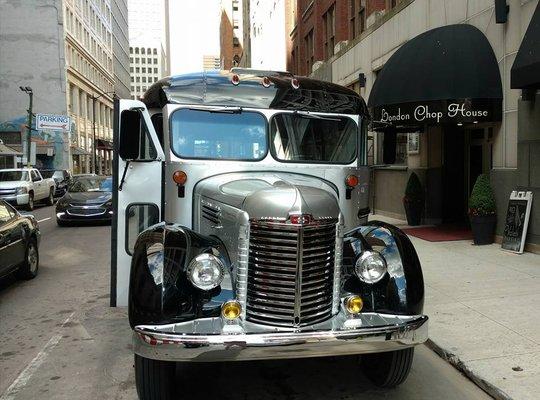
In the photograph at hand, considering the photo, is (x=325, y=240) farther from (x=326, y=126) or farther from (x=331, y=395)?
(x=326, y=126)

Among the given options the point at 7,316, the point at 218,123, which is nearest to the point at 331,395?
the point at 218,123

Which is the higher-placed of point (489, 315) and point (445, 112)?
point (445, 112)

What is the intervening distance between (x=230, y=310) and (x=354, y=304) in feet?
2.79

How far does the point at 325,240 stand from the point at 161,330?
1201 mm

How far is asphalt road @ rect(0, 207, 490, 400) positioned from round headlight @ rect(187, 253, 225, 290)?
115 cm

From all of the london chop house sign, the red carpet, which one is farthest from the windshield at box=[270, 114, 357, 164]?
the red carpet

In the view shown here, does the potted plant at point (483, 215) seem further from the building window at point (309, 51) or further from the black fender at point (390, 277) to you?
the building window at point (309, 51)

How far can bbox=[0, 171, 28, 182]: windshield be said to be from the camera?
2323cm

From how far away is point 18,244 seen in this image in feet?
25.7

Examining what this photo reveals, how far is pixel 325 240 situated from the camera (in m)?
3.58

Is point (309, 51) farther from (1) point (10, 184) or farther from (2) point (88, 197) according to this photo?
(2) point (88, 197)

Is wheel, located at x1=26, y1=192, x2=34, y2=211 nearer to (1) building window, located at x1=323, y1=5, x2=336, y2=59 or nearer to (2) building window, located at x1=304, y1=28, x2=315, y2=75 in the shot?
(1) building window, located at x1=323, y1=5, x2=336, y2=59

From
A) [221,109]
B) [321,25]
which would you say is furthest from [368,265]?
[321,25]

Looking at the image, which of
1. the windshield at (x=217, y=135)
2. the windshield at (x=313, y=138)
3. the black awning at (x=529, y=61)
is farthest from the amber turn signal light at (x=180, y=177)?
the black awning at (x=529, y=61)
